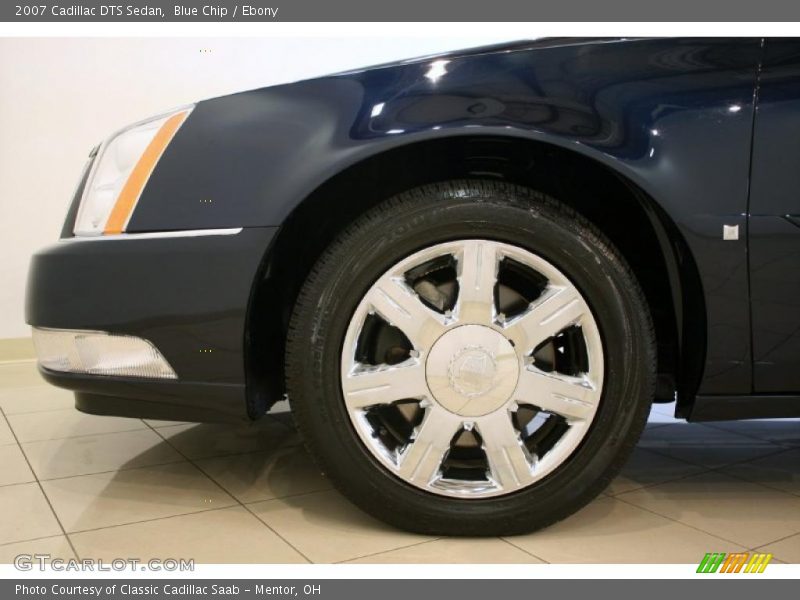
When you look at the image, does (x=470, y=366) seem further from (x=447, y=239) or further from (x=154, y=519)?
(x=154, y=519)

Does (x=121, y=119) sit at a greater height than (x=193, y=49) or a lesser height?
lesser

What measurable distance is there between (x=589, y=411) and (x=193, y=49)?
2.92 m

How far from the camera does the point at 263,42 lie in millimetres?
3453

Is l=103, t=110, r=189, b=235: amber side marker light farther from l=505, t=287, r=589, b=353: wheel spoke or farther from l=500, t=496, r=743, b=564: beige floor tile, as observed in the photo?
l=500, t=496, r=743, b=564: beige floor tile

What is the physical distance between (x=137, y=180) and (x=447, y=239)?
620 millimetres

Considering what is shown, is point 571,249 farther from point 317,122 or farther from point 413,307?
point 317,122

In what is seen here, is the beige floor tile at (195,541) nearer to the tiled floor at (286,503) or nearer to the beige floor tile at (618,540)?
the tiled floor at (286,503)

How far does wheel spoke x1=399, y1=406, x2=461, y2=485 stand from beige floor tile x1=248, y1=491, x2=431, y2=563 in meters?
0.14

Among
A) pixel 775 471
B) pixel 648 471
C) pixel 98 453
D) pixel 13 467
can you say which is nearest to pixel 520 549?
pixel 648 471

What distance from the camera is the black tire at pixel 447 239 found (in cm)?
127

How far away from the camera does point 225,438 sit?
2002 millimetres
